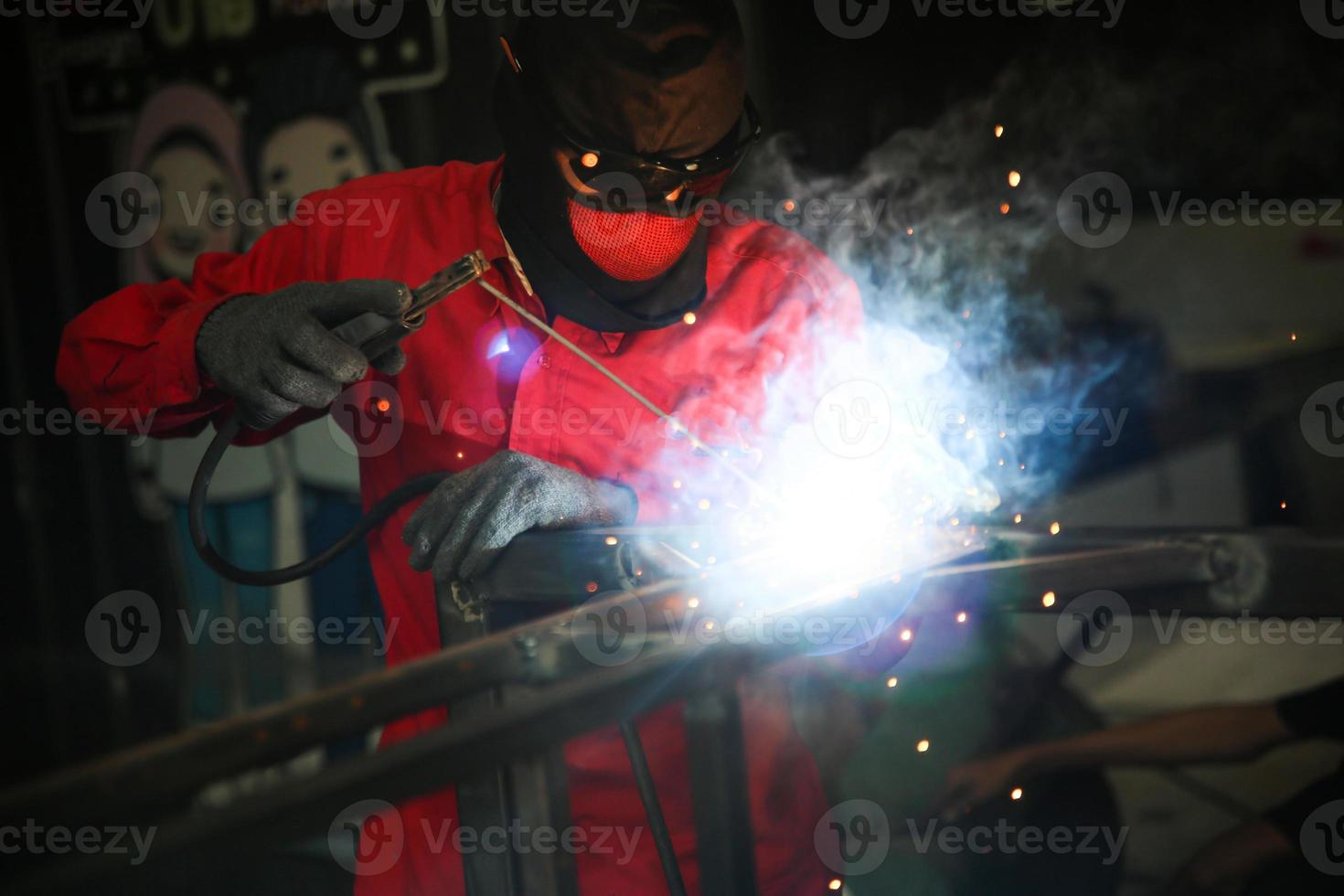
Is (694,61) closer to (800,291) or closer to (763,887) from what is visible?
(800,291)

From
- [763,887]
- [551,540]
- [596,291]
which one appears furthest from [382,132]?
[763,887]

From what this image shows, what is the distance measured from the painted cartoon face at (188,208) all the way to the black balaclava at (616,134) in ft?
4.42

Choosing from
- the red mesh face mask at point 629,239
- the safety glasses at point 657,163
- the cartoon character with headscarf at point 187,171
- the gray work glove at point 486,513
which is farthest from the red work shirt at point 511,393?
the cartoon character with headscarf at point 187,171

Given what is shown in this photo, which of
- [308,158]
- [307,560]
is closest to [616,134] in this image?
[307,560]

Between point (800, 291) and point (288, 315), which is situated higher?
point (800, 291)

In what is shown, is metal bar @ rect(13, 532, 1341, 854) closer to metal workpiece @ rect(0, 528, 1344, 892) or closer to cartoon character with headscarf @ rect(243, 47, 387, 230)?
metal workpiece @ rect(0, 528, 1344, 892)

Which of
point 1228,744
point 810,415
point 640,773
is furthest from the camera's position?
point 1228,744

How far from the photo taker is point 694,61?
51.4 inches

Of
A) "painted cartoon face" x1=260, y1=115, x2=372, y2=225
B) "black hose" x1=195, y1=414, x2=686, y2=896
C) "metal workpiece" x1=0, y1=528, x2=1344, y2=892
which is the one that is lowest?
"metal workpiece" x1=0, y1=528, x2=1344, y2=892

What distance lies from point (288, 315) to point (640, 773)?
61 centimetres

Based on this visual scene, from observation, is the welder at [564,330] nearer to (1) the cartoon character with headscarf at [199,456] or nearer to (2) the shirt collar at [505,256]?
(2) the shirt collar at [505,256]

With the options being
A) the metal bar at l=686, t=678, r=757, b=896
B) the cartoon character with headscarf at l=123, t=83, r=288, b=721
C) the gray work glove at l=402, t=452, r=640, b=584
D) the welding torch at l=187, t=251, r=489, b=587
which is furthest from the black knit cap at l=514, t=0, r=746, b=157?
the cartoon character with headscarf at l=123, t=83, r=288, b=721

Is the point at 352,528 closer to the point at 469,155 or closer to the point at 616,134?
the point at 616,134

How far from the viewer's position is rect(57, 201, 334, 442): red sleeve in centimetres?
131
